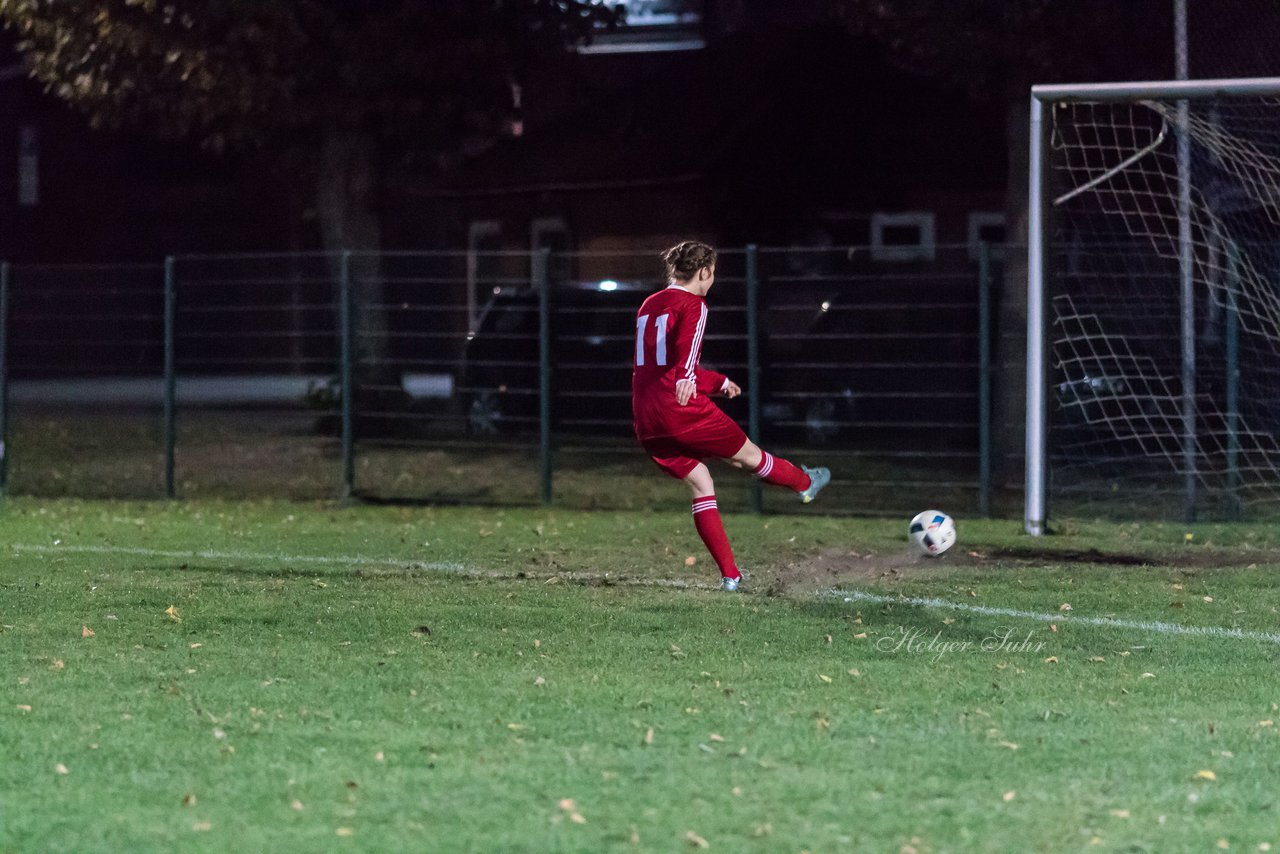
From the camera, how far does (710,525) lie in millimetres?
8656

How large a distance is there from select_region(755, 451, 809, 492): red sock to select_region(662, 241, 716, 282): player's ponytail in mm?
1034

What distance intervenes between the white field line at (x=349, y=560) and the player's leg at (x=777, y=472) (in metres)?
0.63

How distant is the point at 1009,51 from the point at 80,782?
12.2m

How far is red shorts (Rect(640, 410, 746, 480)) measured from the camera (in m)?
8.59

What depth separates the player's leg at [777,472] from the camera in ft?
28.9

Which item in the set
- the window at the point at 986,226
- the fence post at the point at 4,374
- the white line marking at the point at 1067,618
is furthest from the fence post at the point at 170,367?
the window at the point at 986,226

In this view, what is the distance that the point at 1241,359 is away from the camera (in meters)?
12.4

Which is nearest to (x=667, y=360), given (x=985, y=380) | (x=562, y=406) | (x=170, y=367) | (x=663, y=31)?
(x=985, y=380)

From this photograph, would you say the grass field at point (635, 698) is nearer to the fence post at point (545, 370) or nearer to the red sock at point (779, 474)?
the red sock at point (779, 474)

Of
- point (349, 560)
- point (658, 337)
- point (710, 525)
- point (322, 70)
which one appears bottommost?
point (349, 560)

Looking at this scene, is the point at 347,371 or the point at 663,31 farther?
the point at 663,31

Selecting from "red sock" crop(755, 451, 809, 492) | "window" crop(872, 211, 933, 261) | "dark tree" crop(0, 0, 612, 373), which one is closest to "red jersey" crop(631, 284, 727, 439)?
"red sock" crop(755, 451, 809, 492)

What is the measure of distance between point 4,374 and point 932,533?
8345 mm

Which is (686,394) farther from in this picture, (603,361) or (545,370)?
(603,361)
